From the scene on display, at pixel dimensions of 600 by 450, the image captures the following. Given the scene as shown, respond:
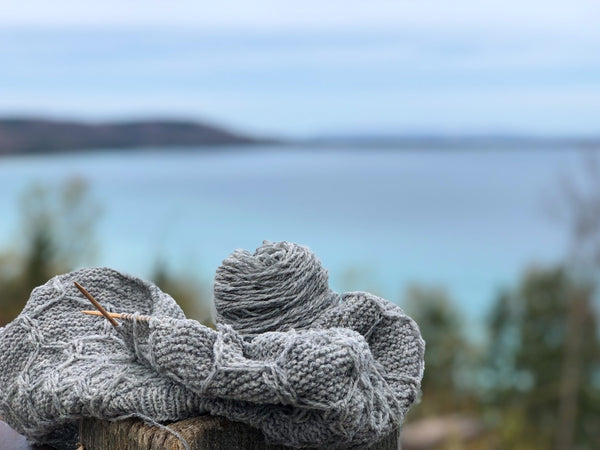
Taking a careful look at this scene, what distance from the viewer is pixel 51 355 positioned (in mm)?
990

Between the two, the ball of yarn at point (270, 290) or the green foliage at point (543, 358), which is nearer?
the ball of yarn at point (270, 290)

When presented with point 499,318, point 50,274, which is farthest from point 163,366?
point 499,318

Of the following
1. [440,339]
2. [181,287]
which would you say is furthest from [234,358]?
[440,339]

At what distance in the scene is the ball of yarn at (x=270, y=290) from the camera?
931 mm

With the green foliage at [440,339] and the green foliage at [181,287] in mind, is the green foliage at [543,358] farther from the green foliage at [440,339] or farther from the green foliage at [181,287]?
the green foliage at [181,287]

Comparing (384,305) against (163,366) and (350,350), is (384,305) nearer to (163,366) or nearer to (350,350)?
(350,350)

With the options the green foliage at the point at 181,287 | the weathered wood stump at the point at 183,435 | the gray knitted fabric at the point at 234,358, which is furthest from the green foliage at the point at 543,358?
the weathered wood stump at the point at 183,435

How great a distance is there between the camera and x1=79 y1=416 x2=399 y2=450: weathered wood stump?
820 millimetres

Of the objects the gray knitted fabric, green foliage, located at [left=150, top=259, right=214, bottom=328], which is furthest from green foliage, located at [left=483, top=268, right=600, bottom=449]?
the gray knitted fabric

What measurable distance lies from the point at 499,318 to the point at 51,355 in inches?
103

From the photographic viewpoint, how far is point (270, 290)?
3.05ft

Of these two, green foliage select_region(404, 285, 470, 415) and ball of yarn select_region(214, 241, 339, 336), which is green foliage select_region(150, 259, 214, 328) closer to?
green foliage select_region(404, 285, 470, 415)

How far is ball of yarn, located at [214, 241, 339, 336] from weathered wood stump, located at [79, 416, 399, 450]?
0.12 m

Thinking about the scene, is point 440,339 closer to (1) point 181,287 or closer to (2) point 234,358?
(1) point 181,287
